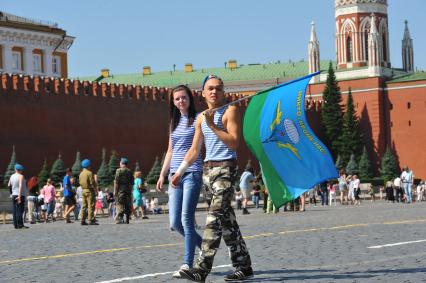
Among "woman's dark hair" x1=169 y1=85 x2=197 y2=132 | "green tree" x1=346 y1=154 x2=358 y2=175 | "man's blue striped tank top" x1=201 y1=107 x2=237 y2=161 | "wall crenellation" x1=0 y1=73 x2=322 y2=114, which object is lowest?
"man's blue striped tank top" x1=201 y1=107 x2=237 y2=161

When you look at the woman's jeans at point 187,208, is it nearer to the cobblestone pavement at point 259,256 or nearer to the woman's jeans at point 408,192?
the cobblestone pavement at point 259,256

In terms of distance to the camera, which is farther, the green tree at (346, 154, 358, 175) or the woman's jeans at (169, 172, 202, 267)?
the green tree at (346, 154, 358, 175)

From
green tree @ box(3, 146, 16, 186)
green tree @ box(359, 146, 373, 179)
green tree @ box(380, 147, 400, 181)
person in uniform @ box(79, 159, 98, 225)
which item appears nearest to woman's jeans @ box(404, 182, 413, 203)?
green tree @ box(3, 146, 16, 186)

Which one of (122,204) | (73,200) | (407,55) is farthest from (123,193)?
(407,55)

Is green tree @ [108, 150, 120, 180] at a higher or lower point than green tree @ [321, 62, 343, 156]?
lower

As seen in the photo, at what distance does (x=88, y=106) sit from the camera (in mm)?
48094

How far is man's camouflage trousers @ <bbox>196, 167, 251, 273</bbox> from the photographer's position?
774 cm

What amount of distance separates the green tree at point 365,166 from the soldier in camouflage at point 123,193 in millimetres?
45405

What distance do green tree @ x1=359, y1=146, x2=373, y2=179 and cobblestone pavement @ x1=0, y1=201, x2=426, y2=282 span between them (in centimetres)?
5092

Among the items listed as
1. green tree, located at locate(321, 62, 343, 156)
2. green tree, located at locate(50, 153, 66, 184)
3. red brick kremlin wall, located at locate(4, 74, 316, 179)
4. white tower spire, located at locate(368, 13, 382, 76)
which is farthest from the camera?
white tower spire, located at locate(368, 13, 382, 76)

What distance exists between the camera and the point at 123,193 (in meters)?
19.1

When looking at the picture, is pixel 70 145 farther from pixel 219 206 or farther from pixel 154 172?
pixel 219 206

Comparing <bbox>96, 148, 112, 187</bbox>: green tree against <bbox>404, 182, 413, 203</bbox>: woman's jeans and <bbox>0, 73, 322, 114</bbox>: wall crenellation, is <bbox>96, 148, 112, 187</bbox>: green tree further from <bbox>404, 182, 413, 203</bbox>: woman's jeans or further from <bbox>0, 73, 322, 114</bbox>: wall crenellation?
<bbox>404, 182, 413, 203</bbox>: woman's jeans

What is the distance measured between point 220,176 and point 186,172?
1.78 ft
